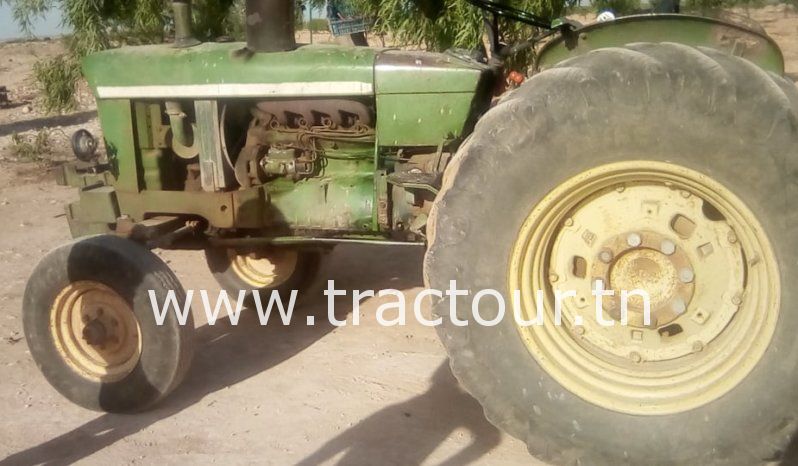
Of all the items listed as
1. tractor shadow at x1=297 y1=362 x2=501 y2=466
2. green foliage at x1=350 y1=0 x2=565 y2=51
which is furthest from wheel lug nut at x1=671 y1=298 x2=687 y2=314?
green foliage at x1=350 y1=0 x2=565 y2=51

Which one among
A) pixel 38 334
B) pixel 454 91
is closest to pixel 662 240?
pixel 454 91

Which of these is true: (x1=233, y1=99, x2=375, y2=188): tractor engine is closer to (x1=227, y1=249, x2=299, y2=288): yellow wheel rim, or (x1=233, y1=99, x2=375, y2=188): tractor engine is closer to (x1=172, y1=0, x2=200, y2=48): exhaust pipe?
(x1=172, y1=0, x2=200, y2=48): exhaust pipe

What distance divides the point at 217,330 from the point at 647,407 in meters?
2.75

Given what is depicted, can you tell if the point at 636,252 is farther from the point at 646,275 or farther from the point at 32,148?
the point at 32,148

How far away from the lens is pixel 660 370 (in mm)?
2906

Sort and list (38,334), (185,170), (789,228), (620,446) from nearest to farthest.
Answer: (789,228) < (620,446) < (38,334) < (185,170)

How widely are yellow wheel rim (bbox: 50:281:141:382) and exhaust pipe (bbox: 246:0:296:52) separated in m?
1.37

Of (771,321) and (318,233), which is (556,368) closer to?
(771,321)

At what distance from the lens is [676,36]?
3.27 metres

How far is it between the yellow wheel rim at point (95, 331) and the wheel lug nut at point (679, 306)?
7.78 feet

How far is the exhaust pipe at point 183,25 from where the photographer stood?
4.07 m

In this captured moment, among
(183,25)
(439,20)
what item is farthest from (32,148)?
(183,25)

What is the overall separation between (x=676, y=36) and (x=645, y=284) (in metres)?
1.04

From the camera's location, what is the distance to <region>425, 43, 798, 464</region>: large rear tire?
8.58 feet
